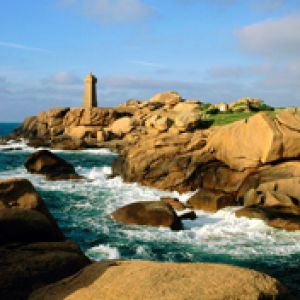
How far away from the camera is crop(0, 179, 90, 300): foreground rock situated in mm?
7602

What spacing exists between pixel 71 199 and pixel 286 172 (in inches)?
592

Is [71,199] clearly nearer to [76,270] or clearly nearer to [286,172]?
[286,172]

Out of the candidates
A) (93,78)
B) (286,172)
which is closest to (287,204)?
(286,172)

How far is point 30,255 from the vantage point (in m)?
8.34

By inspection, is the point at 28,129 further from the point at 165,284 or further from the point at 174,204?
the point at 165,284

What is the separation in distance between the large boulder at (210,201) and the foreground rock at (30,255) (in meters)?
16.8

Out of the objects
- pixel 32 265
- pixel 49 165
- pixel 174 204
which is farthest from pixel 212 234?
pixel 49 165

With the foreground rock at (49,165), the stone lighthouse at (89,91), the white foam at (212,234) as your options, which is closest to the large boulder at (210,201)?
the white foam at (212,234)

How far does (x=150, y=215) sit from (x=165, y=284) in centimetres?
1580

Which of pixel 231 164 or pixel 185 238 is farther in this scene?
pixel 231 164

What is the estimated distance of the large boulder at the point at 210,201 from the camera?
25938 mm

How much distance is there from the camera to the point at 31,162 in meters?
43.1

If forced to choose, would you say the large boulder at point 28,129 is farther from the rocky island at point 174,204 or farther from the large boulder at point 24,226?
the large boulder at point 24,226

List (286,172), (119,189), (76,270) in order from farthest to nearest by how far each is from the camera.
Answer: (119,189) < (286,172) < (76,270)
